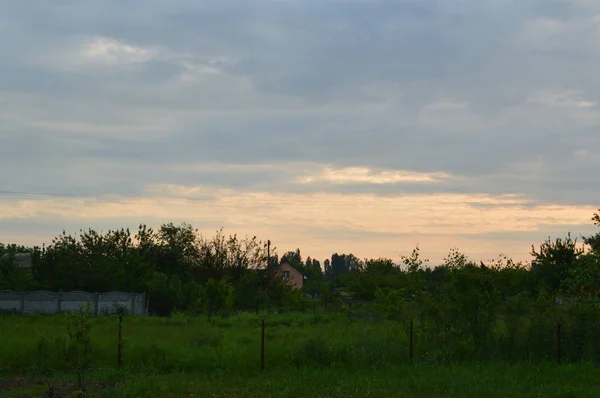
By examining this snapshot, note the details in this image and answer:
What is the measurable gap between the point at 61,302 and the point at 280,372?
27.8 m

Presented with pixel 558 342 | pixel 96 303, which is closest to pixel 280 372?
pixel 558 342

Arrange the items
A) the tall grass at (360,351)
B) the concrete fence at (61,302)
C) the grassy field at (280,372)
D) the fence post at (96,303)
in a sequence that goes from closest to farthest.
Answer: the grassy field at (280,372) → the tall grass at (360,351) → the concrete fence at (61,302) → the fence post at (96,303)

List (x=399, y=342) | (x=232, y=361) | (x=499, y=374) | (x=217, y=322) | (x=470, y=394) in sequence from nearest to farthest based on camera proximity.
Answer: (x=470, y=394) → (x=499, y=374) → (x=232, y=361) → (x=399, y=342) → (x=217, y=322)

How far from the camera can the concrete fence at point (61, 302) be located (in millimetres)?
40938

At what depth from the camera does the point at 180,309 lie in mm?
49938

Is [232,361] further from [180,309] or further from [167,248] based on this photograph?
[167,248]

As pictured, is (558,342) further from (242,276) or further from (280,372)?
(242,276)

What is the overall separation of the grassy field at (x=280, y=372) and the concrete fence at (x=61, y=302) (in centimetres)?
1851

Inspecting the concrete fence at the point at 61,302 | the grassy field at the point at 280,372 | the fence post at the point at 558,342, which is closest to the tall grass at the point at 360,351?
the grassy field at the point at 280,372

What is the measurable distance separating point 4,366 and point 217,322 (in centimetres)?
1605

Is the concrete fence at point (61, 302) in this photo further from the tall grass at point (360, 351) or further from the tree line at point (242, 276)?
the tall grass at point (360, 351)

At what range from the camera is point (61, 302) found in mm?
41969

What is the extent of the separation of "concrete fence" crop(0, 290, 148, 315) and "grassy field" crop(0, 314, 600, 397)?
60.7 feet

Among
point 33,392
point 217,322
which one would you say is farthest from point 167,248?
point 33,392
